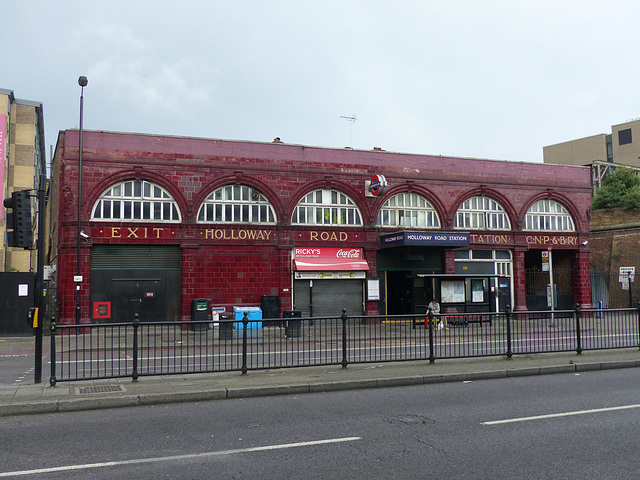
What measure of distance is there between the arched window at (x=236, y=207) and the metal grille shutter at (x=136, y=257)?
6.72 feet

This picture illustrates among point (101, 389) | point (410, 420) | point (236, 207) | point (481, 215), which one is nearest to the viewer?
point (410, 420)

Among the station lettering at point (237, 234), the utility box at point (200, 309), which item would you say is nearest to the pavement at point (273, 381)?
the utility box at point (200, 309)

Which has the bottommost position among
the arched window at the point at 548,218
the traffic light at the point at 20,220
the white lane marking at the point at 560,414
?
the white lane marking at the point at 560,414

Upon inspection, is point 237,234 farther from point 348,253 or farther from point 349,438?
point 349,438

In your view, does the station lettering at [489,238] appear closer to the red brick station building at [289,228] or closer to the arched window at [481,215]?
the red brick station building at [289,228]

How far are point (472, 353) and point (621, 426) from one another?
5.97 m

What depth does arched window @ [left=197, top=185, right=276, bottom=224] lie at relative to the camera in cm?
2598

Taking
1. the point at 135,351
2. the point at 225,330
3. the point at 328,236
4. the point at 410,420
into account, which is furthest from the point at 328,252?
the point at 410,420

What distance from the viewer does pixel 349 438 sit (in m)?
6.95

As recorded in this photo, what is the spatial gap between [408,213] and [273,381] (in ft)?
65.0

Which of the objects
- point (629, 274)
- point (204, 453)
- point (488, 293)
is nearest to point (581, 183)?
point (629, 274)

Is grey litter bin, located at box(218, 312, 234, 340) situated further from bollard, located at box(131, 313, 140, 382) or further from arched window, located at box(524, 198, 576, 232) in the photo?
arched window, located at box(524, 198, 576, 232)

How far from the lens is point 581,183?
3297cm

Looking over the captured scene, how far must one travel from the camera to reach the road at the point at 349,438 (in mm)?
5742
